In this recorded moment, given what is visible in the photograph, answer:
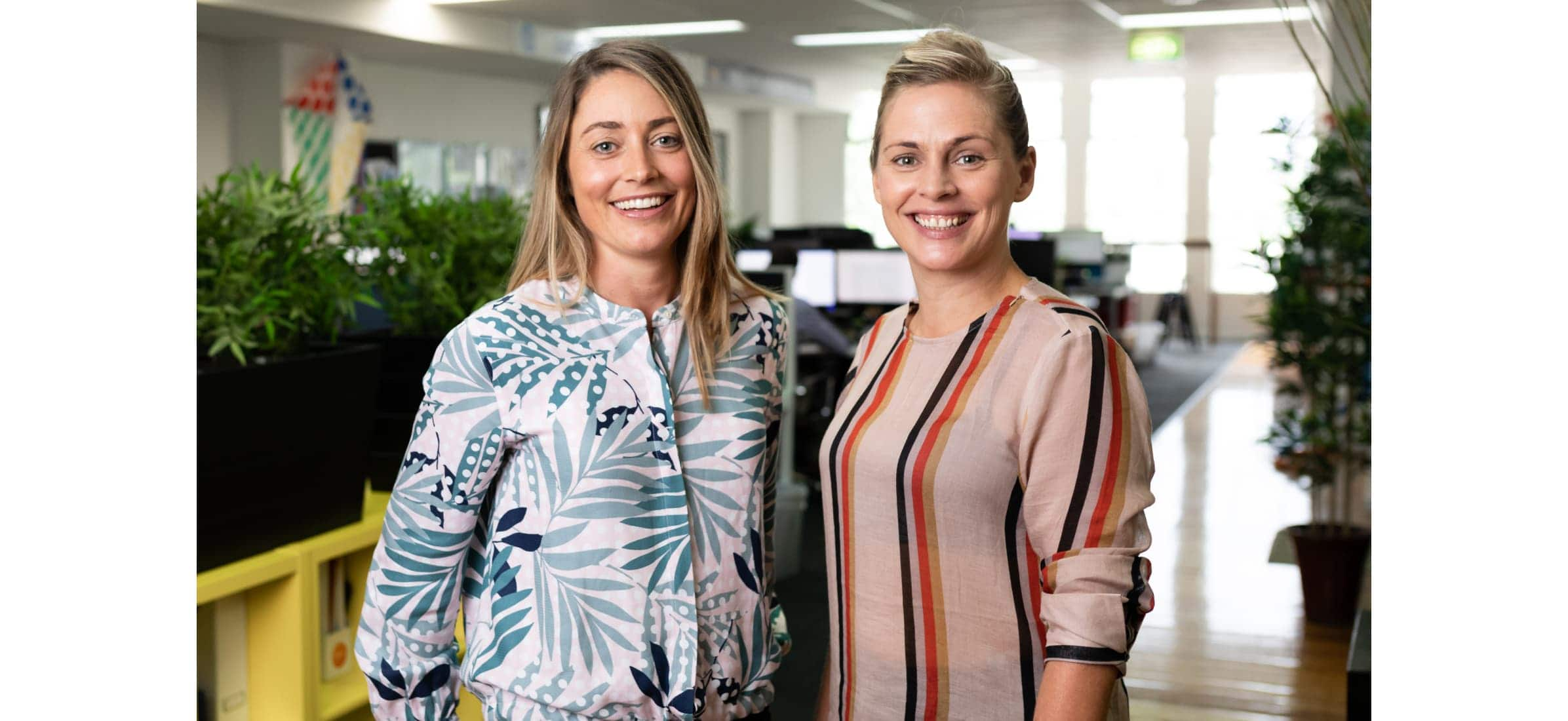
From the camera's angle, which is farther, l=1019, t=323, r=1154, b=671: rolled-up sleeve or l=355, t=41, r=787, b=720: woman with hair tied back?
l=355, t=41, r=787, b=720: woman with hair tied back

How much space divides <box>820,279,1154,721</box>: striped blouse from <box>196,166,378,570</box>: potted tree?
3.49 ft

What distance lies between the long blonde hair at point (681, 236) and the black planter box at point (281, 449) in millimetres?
690

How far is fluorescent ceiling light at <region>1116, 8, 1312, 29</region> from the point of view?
437 inches

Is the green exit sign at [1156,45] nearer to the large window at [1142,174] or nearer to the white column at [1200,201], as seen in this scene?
the white column at [1200,201]

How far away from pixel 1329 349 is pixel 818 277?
3.72 meters

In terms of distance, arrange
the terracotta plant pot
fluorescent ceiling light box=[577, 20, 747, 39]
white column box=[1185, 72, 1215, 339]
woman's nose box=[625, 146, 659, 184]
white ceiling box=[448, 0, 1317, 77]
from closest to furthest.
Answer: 1. woman's nose box=[625, 146, 659, 184]
2. the terracotta plant pot
3. white ceiling box=[448, 0, 1317, 77]
4. fluorescent ceiling light box=[577, 20, 747, 39]
5. white column box=[1185, 72, 1215, 339]

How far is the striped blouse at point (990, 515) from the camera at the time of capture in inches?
47.9

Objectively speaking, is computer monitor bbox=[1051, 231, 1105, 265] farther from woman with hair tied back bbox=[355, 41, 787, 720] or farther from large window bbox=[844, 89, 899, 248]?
woman with hair tied back bbox=[355, 41, 787, 720]

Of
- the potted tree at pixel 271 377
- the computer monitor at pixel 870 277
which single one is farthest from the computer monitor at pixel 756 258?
the potted tree at pixel 271 377

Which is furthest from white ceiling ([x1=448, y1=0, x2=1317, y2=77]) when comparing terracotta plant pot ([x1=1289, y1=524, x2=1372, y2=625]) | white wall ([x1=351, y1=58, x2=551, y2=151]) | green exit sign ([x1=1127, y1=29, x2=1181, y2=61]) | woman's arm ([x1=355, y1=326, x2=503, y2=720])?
woman's arm ([x1=355, y1=326, x2=503, y2=720])

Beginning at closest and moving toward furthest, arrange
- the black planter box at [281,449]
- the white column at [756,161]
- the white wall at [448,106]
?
the black planter box at [281,449] < the white wall at [448,106] < the white column at [756,161]

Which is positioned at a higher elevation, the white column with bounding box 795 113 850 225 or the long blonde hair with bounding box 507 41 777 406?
the white column with bounding box 795 113 850 225

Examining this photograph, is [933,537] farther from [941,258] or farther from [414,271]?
[414,271]

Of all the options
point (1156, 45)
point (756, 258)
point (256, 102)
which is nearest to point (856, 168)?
point (1156, 45)
